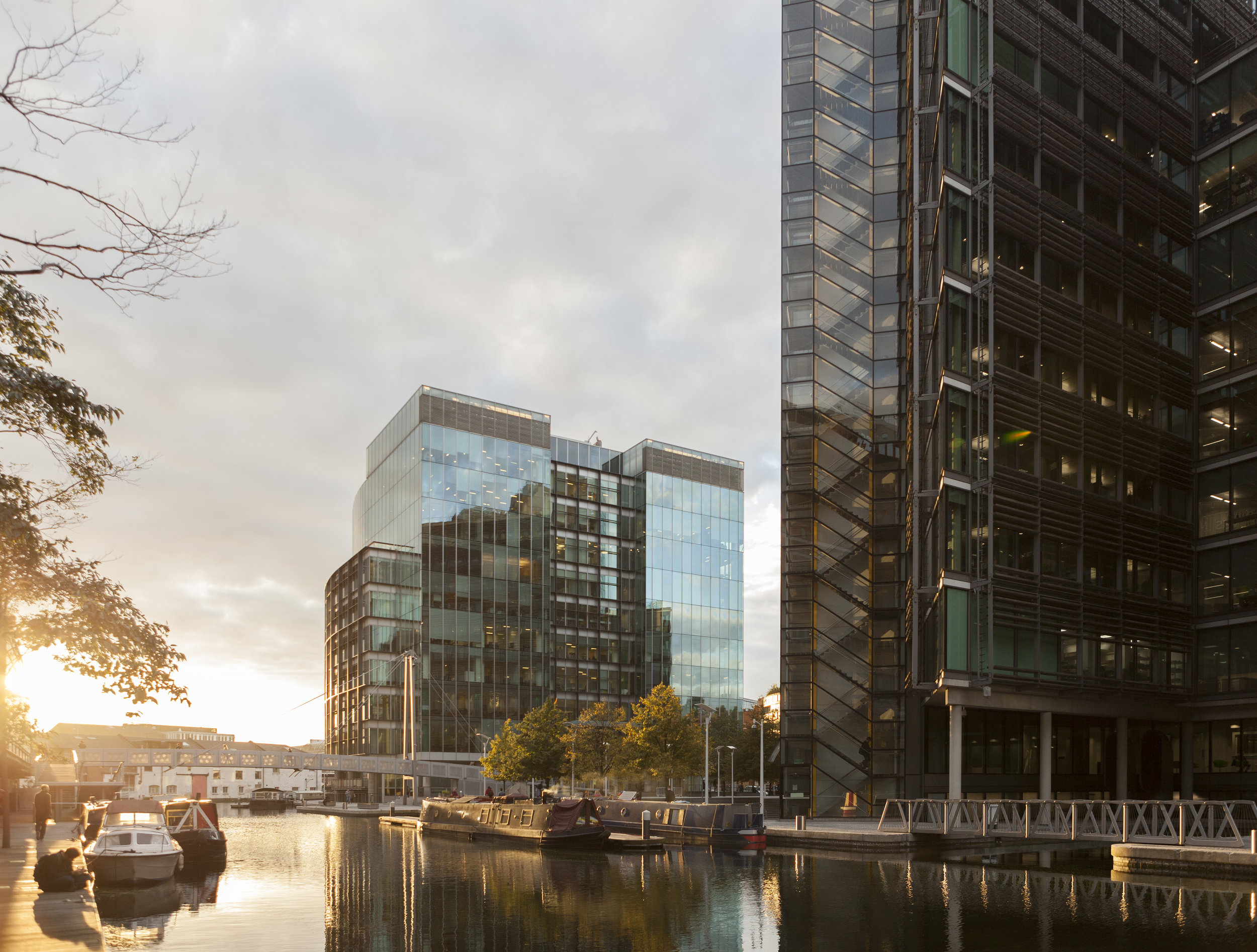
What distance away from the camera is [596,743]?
90.4 meters

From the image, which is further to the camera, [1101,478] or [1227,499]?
[1227,499]

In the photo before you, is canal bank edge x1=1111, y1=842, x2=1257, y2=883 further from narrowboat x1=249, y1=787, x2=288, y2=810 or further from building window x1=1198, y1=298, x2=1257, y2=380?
narrowboat x1=249, y1=787, x2=288, y2=810

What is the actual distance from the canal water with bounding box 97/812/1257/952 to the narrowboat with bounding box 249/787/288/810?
78.1 metres

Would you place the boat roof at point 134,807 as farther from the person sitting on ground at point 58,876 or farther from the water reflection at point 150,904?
the person sitting on ground at point 58,876

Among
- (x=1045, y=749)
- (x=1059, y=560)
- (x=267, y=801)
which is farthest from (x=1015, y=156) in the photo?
(x=267, y=801)

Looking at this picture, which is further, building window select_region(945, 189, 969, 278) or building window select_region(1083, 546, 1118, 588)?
building window select_region(1083, 546, 1118, 588)

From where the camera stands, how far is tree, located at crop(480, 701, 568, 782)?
85250mm

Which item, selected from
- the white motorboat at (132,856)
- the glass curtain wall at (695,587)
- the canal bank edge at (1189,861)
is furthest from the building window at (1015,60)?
the glass curtain wall at (695,587)

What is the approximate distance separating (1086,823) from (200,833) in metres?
35.1

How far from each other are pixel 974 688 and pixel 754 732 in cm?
6942

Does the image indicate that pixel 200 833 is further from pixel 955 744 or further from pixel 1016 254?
pixel 1016 254

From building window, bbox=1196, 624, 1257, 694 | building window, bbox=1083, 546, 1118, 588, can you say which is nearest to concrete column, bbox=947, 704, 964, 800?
building window, bbox=1083, 546, 1118, 588

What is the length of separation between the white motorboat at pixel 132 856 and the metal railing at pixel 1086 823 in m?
27.9

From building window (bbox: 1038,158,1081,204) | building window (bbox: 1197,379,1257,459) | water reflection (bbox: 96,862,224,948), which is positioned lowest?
water reflection (bbox: 96,862,224,948)
